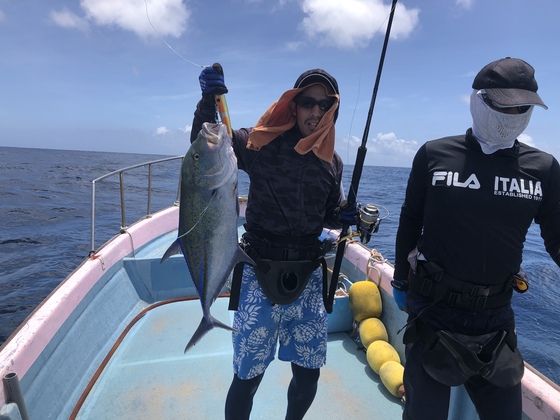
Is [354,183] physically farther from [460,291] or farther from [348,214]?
[460,291]

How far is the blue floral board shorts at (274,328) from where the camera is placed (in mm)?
2059

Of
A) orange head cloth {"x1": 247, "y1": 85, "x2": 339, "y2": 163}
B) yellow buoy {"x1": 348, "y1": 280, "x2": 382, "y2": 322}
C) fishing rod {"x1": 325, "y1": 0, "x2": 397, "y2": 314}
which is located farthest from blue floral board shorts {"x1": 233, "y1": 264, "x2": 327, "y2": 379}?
yellow buoy {"x1": 348, "y1": 280, "x2": 382, "y2": 322}

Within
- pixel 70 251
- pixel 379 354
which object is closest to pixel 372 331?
pixel 379 354

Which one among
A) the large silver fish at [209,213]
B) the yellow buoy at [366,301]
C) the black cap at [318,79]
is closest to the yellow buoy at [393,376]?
the yellow buoy at [366,301]

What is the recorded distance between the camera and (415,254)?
2043 millimetres

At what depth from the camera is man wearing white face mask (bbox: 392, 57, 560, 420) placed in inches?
70.4

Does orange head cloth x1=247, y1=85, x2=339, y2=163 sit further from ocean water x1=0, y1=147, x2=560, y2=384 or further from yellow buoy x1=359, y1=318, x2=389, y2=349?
yellow buoy x1=359, y1=318, x2=389, y2=349

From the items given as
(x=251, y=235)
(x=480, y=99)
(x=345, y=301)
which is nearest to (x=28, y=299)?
(x=345, y=301)

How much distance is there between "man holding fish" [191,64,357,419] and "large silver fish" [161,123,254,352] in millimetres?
195

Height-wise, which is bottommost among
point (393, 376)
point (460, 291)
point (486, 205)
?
point (393, 376)

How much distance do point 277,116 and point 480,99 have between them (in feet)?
3.59

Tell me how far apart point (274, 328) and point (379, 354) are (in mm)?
1654

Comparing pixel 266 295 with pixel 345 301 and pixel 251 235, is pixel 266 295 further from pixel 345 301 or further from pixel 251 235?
pixel 345 301

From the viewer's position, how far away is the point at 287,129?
217cm
